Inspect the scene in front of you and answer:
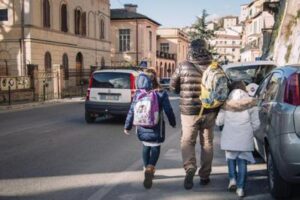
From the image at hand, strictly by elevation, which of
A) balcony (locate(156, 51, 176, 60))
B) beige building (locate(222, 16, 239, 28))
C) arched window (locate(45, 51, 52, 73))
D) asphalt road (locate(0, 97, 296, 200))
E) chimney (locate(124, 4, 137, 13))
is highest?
beige building (locate(222, 16, 239, 28))

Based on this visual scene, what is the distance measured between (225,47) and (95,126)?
127 meters

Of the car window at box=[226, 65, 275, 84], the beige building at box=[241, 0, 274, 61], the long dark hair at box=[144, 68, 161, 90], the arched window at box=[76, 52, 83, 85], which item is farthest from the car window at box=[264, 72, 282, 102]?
the beige building at box=[241, 0, 274, 61]

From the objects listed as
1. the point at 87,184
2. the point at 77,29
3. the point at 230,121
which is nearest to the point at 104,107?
the point at 87,184

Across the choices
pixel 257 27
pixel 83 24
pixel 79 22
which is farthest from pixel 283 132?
pixel 257 27

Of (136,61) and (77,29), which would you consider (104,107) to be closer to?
(77,29)

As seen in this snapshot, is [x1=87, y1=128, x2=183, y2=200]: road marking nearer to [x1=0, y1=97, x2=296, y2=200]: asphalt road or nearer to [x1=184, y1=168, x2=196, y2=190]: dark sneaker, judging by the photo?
→ [x1=0, y1=97, x2=296, y2=200]: asphalt road

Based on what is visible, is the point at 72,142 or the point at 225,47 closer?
the point at 72,142

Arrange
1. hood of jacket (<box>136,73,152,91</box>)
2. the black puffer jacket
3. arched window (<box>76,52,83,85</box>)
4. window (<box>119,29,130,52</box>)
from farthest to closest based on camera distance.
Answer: window (<box>119,29,130,52</box>), arched window (<box>76,52,83,85</box>), hood of jacket (<box>136,73,152,91</box>), the black puffer jacket

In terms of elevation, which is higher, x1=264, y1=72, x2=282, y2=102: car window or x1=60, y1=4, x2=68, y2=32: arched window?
x1=60, y1=4, x2=68, y2=32: arched window

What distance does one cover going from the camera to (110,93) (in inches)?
545

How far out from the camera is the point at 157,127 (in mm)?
6289

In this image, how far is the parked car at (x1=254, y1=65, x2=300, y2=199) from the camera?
5082 millimetres

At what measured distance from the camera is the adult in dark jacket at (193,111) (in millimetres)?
6109

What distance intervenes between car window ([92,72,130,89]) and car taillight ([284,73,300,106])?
343 inches
